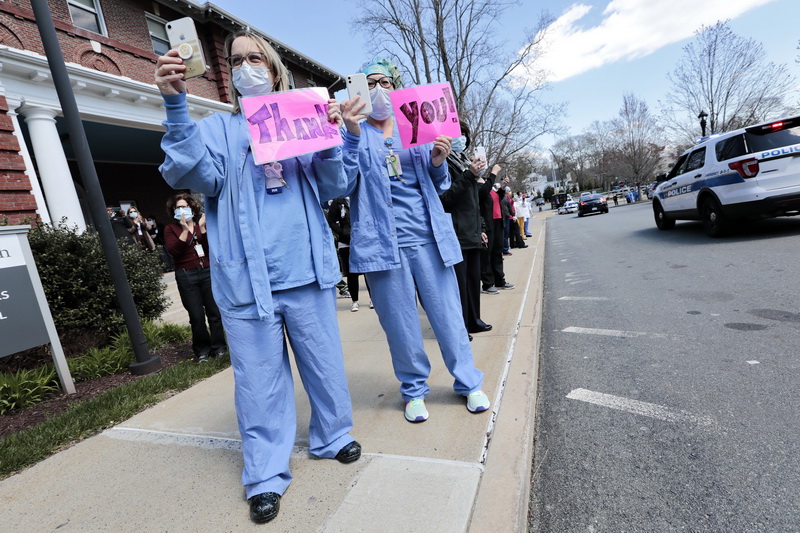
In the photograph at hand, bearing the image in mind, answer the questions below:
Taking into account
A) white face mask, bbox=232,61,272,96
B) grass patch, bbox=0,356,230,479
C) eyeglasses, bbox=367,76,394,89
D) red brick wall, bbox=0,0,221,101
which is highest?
red brick wall, bbox=0,0,221,101

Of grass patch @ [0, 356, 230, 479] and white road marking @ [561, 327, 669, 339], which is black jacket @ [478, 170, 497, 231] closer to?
white road marking @ [561, 327, 669, 339]

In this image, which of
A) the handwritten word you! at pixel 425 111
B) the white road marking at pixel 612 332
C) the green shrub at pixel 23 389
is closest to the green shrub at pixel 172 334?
the green shrub at pixel 23 389

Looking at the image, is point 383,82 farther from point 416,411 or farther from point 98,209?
point 98,209

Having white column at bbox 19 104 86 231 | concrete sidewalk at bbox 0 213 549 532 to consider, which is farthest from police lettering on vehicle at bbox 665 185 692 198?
white column at bbox 19 104 86 231

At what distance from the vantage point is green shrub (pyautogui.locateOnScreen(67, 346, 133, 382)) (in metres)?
4.05

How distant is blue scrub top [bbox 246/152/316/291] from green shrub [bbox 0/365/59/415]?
300 centimetres

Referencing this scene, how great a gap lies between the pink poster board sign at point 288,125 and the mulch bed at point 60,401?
2.88m

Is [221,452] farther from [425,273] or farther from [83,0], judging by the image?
[83,0]

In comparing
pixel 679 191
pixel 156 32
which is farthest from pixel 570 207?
pixel 156 32

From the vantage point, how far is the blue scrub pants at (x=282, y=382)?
1896 mm

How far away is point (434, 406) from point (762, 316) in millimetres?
3304

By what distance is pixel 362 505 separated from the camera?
179 cm

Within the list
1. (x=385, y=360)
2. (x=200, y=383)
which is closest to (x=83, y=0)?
(x=200, y=383)

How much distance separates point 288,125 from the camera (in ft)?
6.31
